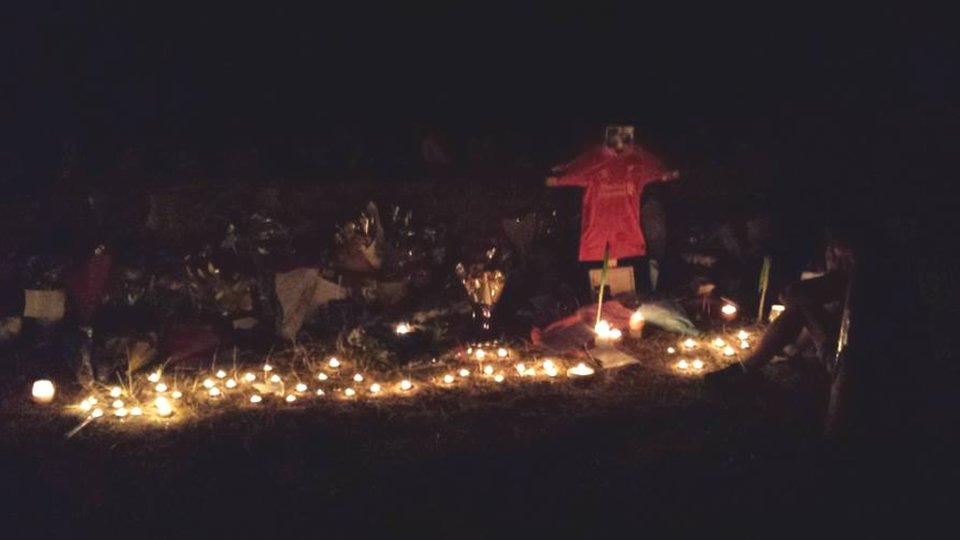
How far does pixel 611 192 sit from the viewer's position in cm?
834

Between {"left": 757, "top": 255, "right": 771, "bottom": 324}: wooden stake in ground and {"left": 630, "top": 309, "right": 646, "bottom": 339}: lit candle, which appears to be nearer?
{"left": 757, "top": 255, "right": 771, "bottom": 324}: wooden stake in ground

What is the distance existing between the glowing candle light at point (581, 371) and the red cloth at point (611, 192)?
1.90 m

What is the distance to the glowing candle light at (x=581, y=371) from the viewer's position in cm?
679

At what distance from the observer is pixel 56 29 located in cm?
891

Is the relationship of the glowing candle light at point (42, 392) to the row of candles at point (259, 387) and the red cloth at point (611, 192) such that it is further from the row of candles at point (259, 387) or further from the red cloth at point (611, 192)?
the red cloth at point (611, 192)

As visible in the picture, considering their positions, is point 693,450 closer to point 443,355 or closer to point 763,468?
point 763,468

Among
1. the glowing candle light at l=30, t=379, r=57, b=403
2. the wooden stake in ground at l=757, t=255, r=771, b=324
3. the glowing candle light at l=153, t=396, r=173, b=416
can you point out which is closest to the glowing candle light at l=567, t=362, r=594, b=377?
the wooden stake in ground at l=757, t=255, r=771, b=324

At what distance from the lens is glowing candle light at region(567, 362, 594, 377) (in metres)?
6.79

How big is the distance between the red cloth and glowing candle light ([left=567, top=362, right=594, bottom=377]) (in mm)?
1902

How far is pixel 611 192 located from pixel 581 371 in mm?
2446

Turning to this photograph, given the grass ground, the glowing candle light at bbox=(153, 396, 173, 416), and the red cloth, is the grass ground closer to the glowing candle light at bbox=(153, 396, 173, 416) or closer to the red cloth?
the glowing candle light at bbox=(153, 396, 173, 416)

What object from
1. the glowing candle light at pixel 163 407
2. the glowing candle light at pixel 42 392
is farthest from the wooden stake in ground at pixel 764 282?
the glowing candle light at pixel 42 392

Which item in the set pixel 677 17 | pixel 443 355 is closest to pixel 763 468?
pixel 443 355

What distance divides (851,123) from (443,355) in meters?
7.13
